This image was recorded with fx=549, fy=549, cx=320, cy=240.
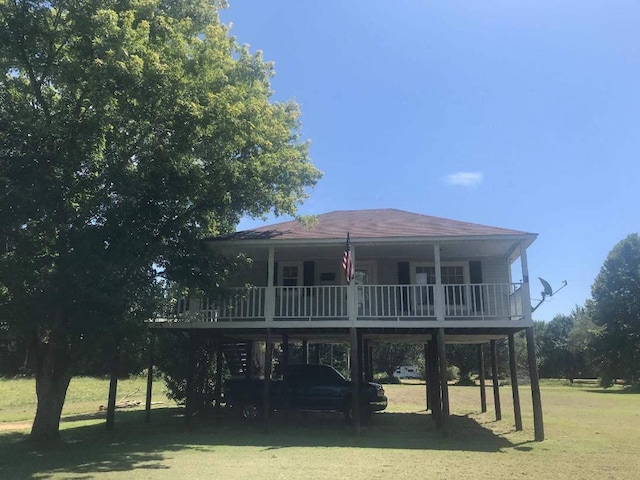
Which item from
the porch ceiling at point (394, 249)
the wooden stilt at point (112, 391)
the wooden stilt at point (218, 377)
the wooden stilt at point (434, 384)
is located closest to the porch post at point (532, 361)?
the porch ceiling at point (394, 249)

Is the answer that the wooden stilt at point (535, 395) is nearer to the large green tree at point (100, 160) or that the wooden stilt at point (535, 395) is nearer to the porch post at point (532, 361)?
the porch post at point (532, 361)

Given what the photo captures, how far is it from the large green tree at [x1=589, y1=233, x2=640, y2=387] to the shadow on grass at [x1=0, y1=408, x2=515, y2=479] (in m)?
36.8

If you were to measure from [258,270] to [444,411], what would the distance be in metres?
8.23

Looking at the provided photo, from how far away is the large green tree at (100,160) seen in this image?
1162 cm

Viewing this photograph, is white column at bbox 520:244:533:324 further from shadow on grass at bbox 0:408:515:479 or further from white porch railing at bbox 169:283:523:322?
shadow on grass at bbox 0:408:515:479

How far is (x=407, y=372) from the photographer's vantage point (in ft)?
237

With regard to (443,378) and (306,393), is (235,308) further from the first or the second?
(443,378)

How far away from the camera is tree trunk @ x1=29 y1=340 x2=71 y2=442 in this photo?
537 inches

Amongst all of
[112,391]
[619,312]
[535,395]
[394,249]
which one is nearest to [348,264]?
[394,249]

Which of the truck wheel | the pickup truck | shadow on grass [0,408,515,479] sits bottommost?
shadow on grass [0,408,515,479]

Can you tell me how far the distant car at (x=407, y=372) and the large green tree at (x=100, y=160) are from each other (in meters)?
60.1

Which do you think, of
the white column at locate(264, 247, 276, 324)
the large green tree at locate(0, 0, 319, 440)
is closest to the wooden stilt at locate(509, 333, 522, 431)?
the white column at locate(264, 247, 276, 324)

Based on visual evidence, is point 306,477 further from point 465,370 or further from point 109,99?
point 465,370

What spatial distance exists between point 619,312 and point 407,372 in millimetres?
28395
